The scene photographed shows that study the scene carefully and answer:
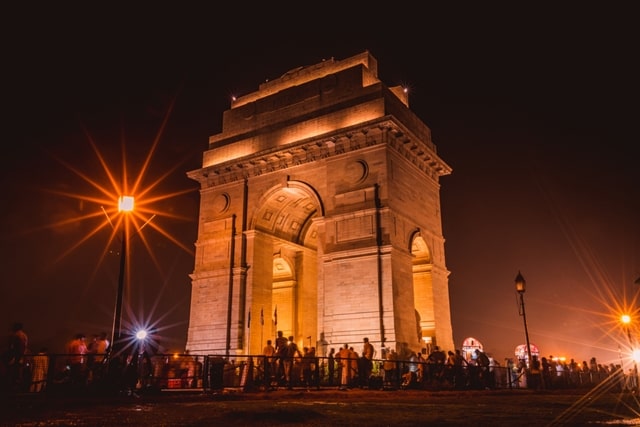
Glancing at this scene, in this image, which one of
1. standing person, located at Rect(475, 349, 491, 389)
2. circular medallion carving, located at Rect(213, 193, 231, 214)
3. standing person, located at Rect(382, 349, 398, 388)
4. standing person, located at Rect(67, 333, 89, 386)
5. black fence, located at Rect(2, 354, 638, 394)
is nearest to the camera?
black fence, located at Rect(2, 354, 638, 394)

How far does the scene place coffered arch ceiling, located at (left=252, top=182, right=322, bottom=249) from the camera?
2638 cm

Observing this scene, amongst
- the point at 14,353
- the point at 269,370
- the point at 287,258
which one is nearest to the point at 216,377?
the point at 269,370

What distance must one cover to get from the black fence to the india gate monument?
2.92 meters

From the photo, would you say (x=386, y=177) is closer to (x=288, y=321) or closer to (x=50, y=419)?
(x=288, y=321)

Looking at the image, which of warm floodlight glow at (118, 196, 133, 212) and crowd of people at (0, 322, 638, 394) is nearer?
crowd of people at (0, 322, 638, 394)

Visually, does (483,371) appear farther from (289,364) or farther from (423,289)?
(289,364)

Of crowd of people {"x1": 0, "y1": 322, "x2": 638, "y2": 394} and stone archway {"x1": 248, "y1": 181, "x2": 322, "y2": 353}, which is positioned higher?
stone archway {"x1": 248, "y1": 181, "x2": 322, "y2": 353}

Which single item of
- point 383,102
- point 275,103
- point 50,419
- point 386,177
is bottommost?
point 50,419

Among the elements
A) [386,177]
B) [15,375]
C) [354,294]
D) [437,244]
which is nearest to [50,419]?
[15,375]

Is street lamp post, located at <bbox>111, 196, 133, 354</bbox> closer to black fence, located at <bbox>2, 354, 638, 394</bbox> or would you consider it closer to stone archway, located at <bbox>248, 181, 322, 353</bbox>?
black fence, located at <bbox>2, 354, 638, 394</bbox>

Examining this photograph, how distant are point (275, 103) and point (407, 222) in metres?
10.3

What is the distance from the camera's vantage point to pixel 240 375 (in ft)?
60.3

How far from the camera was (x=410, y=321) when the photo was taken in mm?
22344

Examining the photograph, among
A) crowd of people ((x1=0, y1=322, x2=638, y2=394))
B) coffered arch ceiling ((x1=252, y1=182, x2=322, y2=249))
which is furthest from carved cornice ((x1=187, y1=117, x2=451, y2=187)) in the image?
crowd of people ((x1=0, y1=322, x2=638, y2=394))
